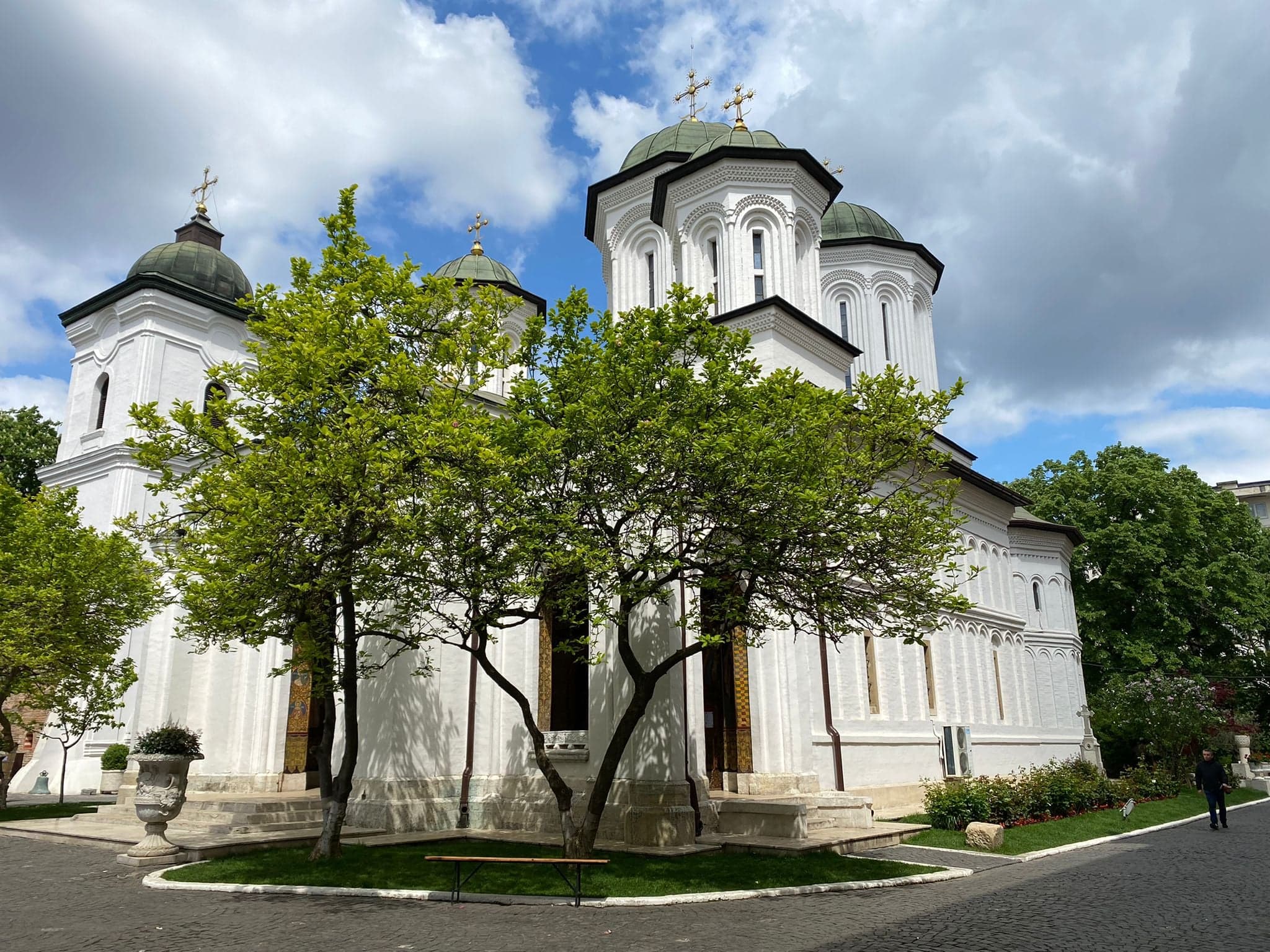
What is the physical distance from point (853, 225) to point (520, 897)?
27092 millimetres

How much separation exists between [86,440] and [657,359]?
2336 centimetres

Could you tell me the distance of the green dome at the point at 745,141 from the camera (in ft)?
68.9

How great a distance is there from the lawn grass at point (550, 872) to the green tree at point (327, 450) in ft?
3.04

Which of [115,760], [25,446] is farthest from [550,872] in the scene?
[25,446]

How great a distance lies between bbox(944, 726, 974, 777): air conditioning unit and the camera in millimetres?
22078

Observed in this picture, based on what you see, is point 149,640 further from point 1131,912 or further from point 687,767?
point 1131,912

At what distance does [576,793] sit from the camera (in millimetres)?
15594

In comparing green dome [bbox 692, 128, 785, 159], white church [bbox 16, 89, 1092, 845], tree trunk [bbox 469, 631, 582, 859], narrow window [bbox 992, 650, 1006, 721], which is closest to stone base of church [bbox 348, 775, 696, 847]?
white church [bbox 16, 89, 1092, 845]

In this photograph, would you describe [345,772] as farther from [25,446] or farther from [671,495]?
[25,446]

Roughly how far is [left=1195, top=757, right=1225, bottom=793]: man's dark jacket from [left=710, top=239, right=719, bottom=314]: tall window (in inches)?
535

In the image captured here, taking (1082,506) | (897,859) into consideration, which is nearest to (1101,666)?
(1082,506)

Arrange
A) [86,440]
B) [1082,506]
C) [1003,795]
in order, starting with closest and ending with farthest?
[1003,795] < [86,440] < [1082,506]

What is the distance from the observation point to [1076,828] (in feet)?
55.2

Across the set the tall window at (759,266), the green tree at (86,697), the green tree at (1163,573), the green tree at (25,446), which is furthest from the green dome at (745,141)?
the green tree at (25,446)
